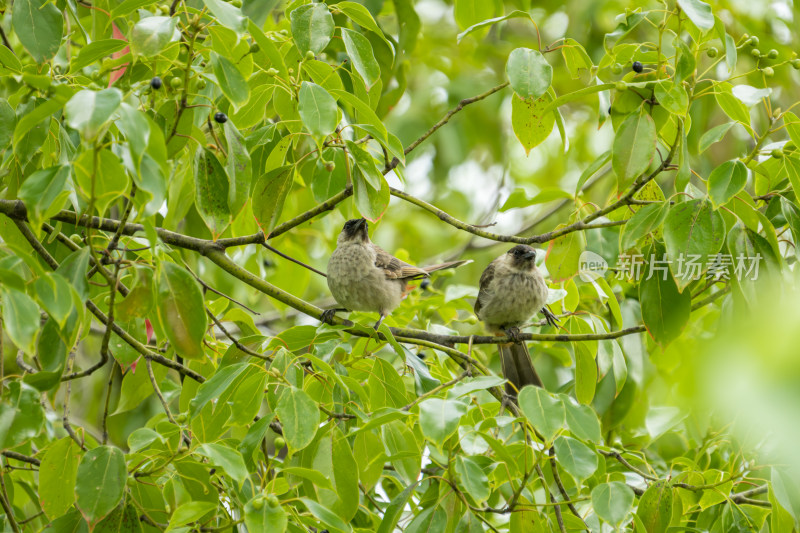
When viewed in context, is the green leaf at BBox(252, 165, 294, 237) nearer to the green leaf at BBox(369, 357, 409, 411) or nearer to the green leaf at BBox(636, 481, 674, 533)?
the green leaf at BBox(369, 357, 409, 411)

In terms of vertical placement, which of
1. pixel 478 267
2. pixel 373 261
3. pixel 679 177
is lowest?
pixel 478 267

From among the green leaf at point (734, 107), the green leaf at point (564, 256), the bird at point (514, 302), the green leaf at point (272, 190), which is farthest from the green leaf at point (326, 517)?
the bird at point (514, 302)

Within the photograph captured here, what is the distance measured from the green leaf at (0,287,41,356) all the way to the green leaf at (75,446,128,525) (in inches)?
22.7

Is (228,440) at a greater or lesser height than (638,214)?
lesser

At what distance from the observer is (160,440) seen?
248cm

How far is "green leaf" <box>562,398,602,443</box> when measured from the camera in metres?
2.20

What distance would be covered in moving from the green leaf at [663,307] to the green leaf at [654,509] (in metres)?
0.54

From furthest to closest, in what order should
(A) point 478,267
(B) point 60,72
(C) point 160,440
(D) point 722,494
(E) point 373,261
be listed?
(A) point 478,267 < (E) point 373,261 < (B) point 60,72 < (D) point 722,494 < (C) point 160,440

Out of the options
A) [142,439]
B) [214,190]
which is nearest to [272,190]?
[214,190]

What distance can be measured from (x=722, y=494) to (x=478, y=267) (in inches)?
215

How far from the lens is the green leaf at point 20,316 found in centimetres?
188

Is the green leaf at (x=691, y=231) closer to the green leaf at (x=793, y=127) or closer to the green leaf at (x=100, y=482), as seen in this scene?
the green leaf at (x=793, y=127)

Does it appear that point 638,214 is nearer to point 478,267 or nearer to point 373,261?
point 373,261

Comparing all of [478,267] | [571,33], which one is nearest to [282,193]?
[571,33]
